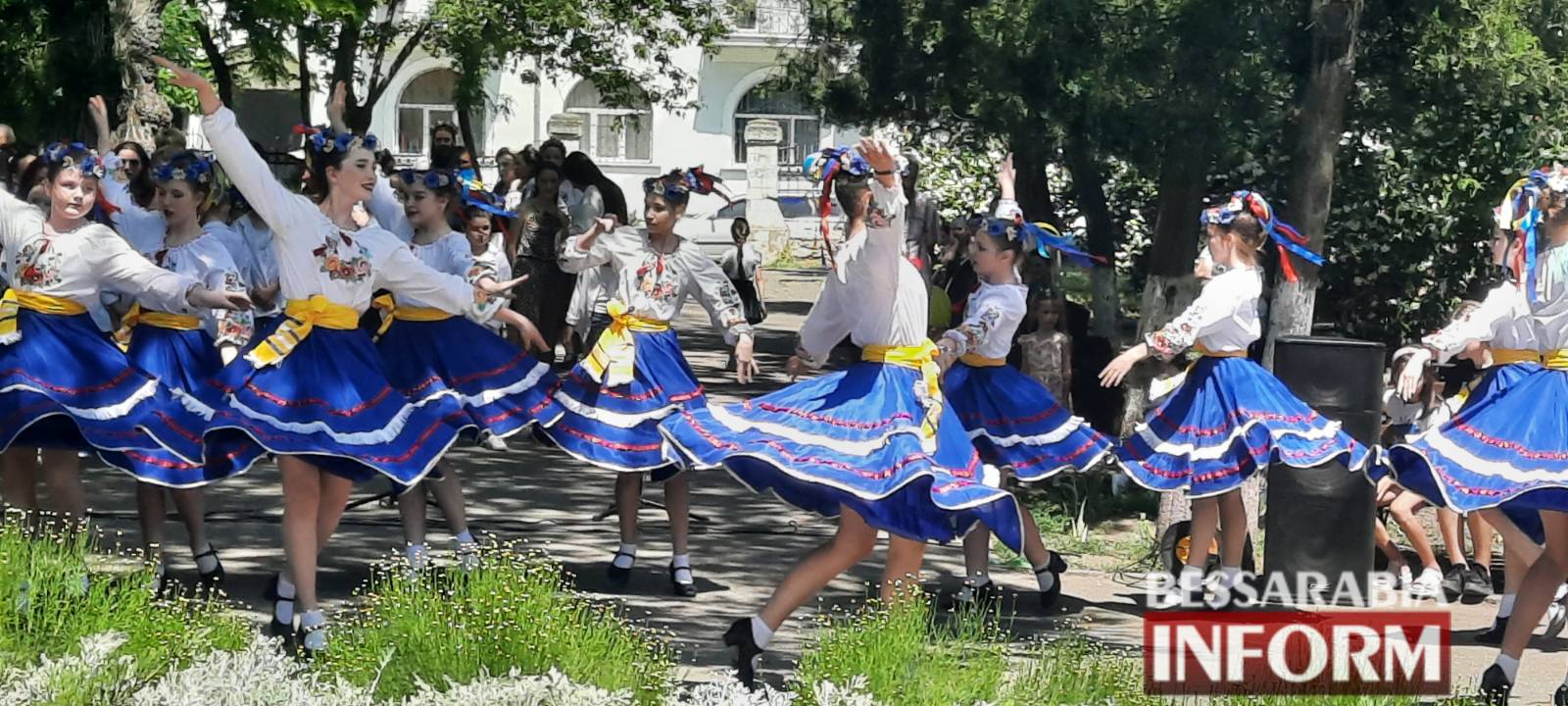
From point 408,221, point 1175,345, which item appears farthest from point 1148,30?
point 408,221

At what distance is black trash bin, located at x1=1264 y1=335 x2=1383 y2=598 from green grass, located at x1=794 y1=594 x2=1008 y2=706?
3.31 meters

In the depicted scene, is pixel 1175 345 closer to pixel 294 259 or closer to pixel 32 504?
pixel 294 259

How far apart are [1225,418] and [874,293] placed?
7.19ft

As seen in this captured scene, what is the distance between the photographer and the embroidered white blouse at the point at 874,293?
7.05 m

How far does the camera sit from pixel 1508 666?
7.32 meters

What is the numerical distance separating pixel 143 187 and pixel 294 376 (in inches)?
87.0

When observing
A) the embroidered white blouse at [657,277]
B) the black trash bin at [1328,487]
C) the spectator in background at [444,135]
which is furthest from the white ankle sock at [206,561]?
the spectator in background at [444,135]

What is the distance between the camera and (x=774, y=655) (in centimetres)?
791

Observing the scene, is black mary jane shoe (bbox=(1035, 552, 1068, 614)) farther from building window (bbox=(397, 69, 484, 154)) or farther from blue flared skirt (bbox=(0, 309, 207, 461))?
building window (bbox=(397, 69, 484, 154))

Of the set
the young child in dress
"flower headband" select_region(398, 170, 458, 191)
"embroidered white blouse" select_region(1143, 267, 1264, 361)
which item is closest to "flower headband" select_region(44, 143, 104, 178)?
"flower headband" select_region(398, 170, 458, 191)

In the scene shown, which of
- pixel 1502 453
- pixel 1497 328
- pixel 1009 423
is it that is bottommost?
pixel 1009 423

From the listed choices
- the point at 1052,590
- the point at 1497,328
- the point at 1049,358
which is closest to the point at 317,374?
the point at 1052,590

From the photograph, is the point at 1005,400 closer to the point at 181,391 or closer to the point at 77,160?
the point at 181,391

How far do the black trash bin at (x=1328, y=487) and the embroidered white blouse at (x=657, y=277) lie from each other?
8.43 ft
